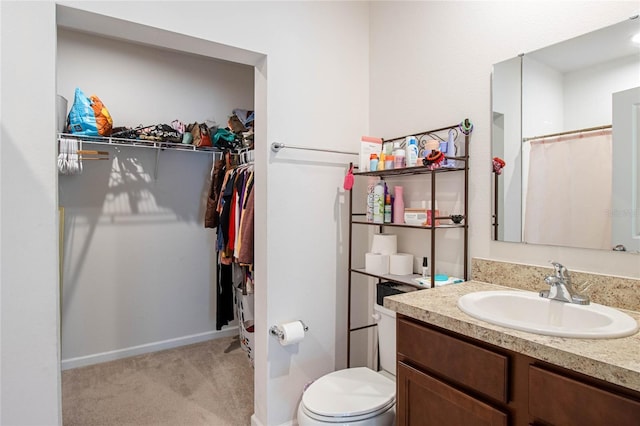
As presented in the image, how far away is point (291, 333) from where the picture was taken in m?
1.85

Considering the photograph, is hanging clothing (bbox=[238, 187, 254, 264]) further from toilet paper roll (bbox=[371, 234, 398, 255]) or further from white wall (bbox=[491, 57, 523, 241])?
white wall (bbox=[491, 57, 523, 241])

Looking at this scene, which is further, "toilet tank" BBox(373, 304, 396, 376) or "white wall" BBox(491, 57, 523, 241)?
"toilet tank" BBox(373, 304, 396, 376)

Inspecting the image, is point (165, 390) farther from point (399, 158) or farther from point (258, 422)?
point (399, 158)

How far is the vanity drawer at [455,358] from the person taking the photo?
101 cm

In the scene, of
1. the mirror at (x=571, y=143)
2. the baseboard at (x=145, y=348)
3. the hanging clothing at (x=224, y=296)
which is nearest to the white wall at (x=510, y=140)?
the mirror at (x=571, y=143)

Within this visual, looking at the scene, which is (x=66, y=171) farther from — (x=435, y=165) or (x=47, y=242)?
(x=435, y=165)

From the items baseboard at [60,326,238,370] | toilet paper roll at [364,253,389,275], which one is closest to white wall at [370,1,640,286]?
toilet paper roll at [364,253,389,275]

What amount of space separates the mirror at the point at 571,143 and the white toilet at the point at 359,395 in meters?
0.76

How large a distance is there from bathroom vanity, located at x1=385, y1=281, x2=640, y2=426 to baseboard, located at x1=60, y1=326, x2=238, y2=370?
93.5 inches

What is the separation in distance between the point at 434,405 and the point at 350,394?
0.52 metres

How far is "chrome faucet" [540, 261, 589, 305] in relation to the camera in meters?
1.24

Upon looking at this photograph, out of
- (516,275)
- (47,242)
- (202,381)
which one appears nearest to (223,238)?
(202,381)

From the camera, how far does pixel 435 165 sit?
158cm

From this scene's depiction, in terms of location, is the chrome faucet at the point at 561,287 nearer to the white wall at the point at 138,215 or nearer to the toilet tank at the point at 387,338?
the toilet tank at the point at 387,338
